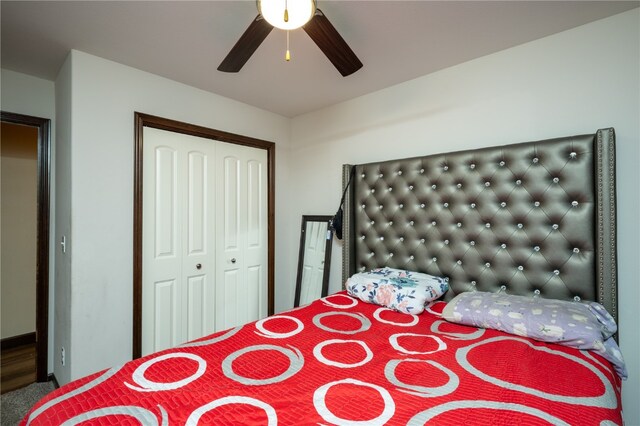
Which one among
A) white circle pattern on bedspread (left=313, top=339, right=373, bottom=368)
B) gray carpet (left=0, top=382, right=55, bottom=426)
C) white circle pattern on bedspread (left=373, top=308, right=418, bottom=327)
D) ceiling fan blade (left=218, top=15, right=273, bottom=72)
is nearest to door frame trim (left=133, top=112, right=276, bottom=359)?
gray carpet (left=0, top=382, right=55, bottom=426)

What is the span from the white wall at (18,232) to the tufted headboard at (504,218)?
3.42m

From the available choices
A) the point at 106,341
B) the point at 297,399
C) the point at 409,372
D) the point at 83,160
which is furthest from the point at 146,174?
the point at 409,372

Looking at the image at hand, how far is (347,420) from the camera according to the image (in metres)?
0.83

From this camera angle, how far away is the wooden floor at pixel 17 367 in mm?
2332

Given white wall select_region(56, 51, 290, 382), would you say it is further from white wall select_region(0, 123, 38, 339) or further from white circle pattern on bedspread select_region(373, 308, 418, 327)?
white circle pattern on bedspread select_region(373, 308, 418, 327)

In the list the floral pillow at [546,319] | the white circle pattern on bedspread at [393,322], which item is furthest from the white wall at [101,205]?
the floral pillow at [546,319]

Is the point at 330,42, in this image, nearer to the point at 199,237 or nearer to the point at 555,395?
the point at 555,395

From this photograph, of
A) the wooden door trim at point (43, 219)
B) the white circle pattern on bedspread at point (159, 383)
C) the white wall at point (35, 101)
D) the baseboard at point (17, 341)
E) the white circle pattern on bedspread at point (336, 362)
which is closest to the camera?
the white circle pattern on bedspread at point (159, 383)

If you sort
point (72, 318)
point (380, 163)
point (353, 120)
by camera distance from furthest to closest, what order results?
point (353, 120), point (380, 163), point (72, 318)

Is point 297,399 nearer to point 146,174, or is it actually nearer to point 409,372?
point 409,372

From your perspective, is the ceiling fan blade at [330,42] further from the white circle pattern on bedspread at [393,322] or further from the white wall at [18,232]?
the white wall at [18,232]

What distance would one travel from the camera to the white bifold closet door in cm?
231

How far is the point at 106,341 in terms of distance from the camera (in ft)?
6.65

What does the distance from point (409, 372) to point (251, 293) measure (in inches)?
84.2
